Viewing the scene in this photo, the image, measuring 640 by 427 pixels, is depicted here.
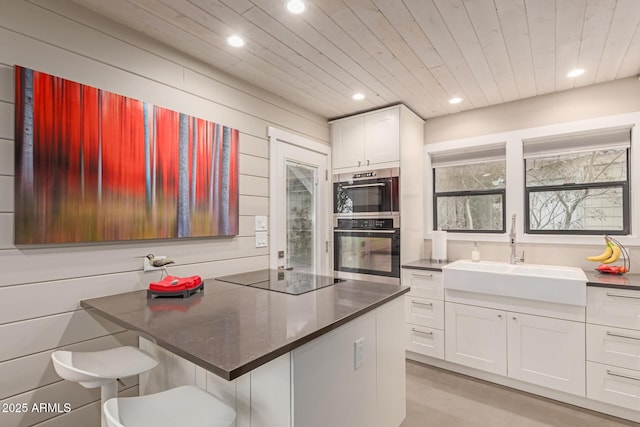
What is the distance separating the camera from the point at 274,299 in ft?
5.36

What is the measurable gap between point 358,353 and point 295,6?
69.6 inches

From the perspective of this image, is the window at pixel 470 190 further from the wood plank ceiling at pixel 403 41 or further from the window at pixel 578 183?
the wood plank ceiling at pixel 403 41

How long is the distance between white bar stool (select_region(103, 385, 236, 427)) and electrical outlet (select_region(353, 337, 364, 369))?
56cm

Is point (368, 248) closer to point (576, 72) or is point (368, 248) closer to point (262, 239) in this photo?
point (262, 239)

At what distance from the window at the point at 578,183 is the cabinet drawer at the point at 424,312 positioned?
117 cm

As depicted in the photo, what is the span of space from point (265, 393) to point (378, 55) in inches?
83.2

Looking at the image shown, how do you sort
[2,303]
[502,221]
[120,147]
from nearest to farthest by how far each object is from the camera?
[2,303], [120,147], [502,221]

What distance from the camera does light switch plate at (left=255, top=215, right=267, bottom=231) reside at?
2613 mm

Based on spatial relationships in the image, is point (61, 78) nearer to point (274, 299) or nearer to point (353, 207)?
point (274, 299)

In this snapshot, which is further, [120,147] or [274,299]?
[120,147]

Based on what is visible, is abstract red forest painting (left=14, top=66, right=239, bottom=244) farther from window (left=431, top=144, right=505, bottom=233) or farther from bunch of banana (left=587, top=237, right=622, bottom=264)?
bunch of banana (left=587, top=237, right=622, bottom=264)

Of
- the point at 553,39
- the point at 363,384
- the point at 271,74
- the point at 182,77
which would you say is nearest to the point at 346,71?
the point at 271,74

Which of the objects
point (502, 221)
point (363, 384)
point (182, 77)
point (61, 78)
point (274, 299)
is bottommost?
point (363, 384)

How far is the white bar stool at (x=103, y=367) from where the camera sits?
1.11m
